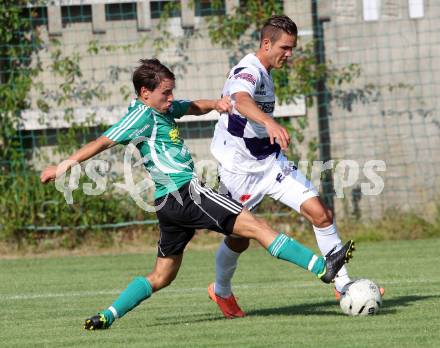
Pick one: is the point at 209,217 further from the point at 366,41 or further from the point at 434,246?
the point at 366,41

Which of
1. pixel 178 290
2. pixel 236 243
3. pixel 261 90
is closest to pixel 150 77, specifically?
pixel 261 90

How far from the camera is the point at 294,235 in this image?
11.8 meters

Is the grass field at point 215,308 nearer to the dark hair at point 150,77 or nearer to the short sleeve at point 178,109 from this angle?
the short sleeve at point 178,109

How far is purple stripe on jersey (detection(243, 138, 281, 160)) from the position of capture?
23.5 feet

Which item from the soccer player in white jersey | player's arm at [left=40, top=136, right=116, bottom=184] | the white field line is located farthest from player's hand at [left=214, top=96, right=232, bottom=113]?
the white field line

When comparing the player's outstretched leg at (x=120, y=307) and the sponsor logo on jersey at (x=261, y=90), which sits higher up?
the sponsor logo on jersey at (x=261, y=90)

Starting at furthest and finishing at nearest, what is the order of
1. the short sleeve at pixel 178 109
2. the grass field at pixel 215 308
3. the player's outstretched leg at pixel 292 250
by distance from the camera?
the short sleeve at pixel 178 109 → the player's outstretched leg at pixel 292 250 → the grass field at pixel 215 308

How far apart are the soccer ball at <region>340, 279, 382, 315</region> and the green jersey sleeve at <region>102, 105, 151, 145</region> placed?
1574 mm

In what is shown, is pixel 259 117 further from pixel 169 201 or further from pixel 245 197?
pixel 245 197

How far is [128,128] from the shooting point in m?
6.36

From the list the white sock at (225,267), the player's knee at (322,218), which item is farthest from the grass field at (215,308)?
the player's knee at (322,218)

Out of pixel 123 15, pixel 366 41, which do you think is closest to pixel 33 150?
pixel 123 15

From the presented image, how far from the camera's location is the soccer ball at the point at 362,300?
6.34 metres

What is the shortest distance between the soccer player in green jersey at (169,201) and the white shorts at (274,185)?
0.64m
